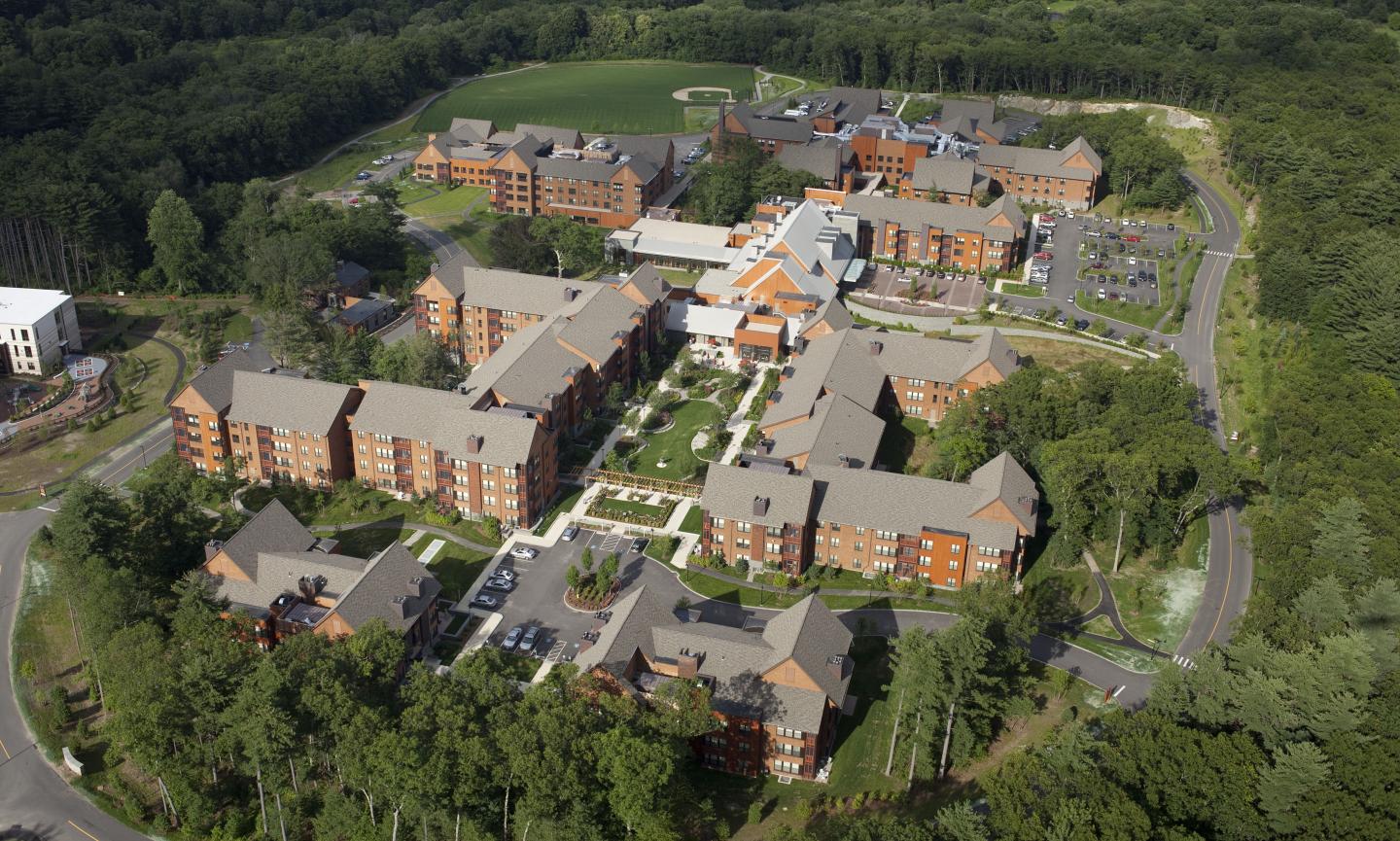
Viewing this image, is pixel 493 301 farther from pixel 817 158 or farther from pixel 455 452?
pixel 817 158

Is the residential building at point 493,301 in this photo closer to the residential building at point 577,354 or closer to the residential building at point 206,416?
the residential building at point 577,354

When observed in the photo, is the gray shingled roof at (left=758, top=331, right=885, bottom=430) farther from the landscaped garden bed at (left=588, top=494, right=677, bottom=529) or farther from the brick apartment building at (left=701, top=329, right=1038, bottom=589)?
the landscaped garden bed at (left=588, top=494, right=677, bottom=529)

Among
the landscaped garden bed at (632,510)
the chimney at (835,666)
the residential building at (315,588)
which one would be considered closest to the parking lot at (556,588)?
the landscaped garden bed at (632,510)

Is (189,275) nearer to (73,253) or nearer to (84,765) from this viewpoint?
(73,253)

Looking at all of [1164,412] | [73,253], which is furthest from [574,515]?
[73,253]

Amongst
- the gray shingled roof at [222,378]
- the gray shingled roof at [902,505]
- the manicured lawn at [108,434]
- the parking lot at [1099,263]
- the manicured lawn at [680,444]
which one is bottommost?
the manicured lawn at [108,434]

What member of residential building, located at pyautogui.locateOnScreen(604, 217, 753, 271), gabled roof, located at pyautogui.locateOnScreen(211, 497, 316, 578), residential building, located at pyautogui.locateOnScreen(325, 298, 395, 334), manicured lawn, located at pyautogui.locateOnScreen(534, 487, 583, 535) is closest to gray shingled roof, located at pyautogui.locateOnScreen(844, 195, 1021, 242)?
residential building, located at pyautogui.locateOnScreen(604, 217, 753, 271)
